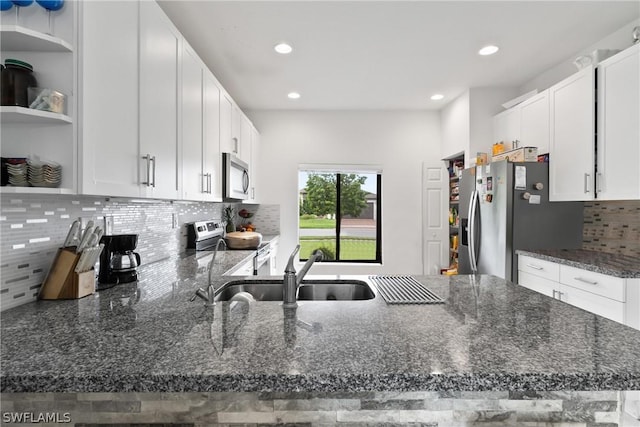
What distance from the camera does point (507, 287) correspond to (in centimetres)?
152

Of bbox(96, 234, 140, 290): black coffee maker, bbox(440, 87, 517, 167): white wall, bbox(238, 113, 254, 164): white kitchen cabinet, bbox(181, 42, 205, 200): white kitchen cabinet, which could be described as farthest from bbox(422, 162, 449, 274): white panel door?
bbox(96, 234, 140, 290): black coffee maker

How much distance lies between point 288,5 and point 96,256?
192 centimetres

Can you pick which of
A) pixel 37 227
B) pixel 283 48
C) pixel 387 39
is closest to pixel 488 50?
pixel 387 39

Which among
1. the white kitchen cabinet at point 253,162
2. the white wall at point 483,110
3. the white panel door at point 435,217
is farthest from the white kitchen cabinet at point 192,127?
the white panel door at point 435,217

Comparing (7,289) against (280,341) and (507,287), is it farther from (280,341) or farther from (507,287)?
(507,287)

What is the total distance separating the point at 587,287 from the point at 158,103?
112 inches

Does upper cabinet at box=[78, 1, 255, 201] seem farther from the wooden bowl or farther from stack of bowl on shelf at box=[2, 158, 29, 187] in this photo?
the wooden bowl

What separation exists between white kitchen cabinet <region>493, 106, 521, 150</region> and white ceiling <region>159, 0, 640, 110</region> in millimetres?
377

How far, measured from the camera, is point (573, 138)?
103 inches

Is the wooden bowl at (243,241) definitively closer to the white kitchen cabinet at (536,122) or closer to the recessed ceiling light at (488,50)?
the recessed ceiling light at (488,50)

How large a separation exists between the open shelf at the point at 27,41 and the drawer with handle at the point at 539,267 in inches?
121

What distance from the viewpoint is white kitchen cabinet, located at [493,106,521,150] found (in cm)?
330

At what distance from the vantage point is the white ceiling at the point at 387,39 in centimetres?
223

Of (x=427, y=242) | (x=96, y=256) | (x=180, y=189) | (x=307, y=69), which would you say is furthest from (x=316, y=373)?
(x=427, y=242)
